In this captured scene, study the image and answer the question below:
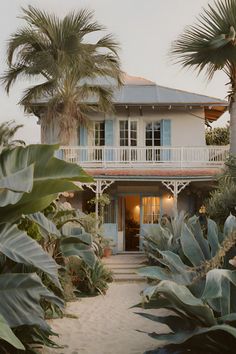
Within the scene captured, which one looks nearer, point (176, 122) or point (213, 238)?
point (213, 238)

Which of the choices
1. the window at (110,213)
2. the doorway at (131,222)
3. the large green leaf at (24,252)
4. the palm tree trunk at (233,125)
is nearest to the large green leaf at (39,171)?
the large green leaf at (24,252)

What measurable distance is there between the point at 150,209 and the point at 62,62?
7227mm

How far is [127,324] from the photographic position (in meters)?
8.45

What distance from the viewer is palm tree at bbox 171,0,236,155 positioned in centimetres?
1405

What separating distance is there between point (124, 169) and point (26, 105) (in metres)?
4.49

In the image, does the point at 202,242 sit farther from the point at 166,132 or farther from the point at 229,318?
the point at 166,132

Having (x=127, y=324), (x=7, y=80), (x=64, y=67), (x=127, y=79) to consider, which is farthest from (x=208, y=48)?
(x=127, y=79)

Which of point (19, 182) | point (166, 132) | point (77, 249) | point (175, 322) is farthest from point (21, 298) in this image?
point (166, 132)

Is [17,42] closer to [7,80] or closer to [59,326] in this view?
[7,80]

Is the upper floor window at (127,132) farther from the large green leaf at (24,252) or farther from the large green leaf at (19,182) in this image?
→ the large green leaf at (19,182)

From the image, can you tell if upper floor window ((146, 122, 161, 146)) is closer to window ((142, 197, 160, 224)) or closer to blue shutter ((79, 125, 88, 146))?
window ((142, 197, 160, 224))

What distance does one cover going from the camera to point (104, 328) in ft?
26.7

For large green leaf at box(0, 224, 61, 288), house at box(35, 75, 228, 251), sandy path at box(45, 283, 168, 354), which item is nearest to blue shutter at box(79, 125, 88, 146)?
house at box(35, 75, 228, 251)

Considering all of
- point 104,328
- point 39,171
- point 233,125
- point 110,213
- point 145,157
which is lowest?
point 104,328
